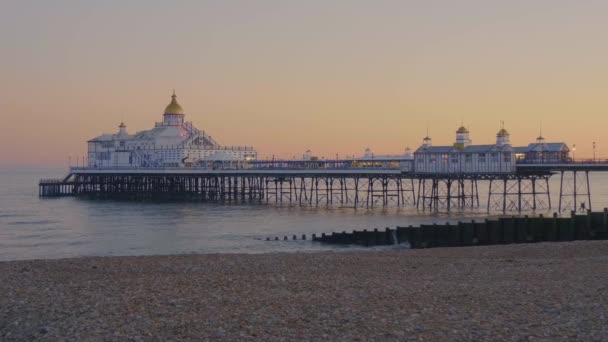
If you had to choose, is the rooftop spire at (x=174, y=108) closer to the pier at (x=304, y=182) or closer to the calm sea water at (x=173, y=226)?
the pier at (x=304, y=182)

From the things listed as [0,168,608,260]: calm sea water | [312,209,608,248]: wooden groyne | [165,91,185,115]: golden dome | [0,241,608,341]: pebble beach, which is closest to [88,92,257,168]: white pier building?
[165,91,185,115]: golden dome

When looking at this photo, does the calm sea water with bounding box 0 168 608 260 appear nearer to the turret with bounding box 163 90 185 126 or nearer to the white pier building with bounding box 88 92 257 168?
the white pier building with bounding box 88 92 257 168

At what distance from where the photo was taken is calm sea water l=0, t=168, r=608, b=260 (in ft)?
117

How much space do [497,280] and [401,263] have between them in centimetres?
457

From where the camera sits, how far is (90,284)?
16.9 m

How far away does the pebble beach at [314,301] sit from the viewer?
38.6 ft

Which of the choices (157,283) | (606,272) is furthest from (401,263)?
(157,283)

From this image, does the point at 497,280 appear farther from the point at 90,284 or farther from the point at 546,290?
the point at 90,284

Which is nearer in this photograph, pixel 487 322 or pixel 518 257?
pixel 487 322

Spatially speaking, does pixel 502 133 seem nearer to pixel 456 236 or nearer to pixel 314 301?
pixel 456 236

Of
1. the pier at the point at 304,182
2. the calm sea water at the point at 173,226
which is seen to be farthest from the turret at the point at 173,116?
the calm sea water at the point at 173,226

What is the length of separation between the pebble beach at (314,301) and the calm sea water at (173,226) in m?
14.3

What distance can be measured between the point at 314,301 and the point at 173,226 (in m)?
→ 34.3

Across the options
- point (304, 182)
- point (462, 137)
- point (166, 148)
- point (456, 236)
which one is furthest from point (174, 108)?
point (456, 236)
